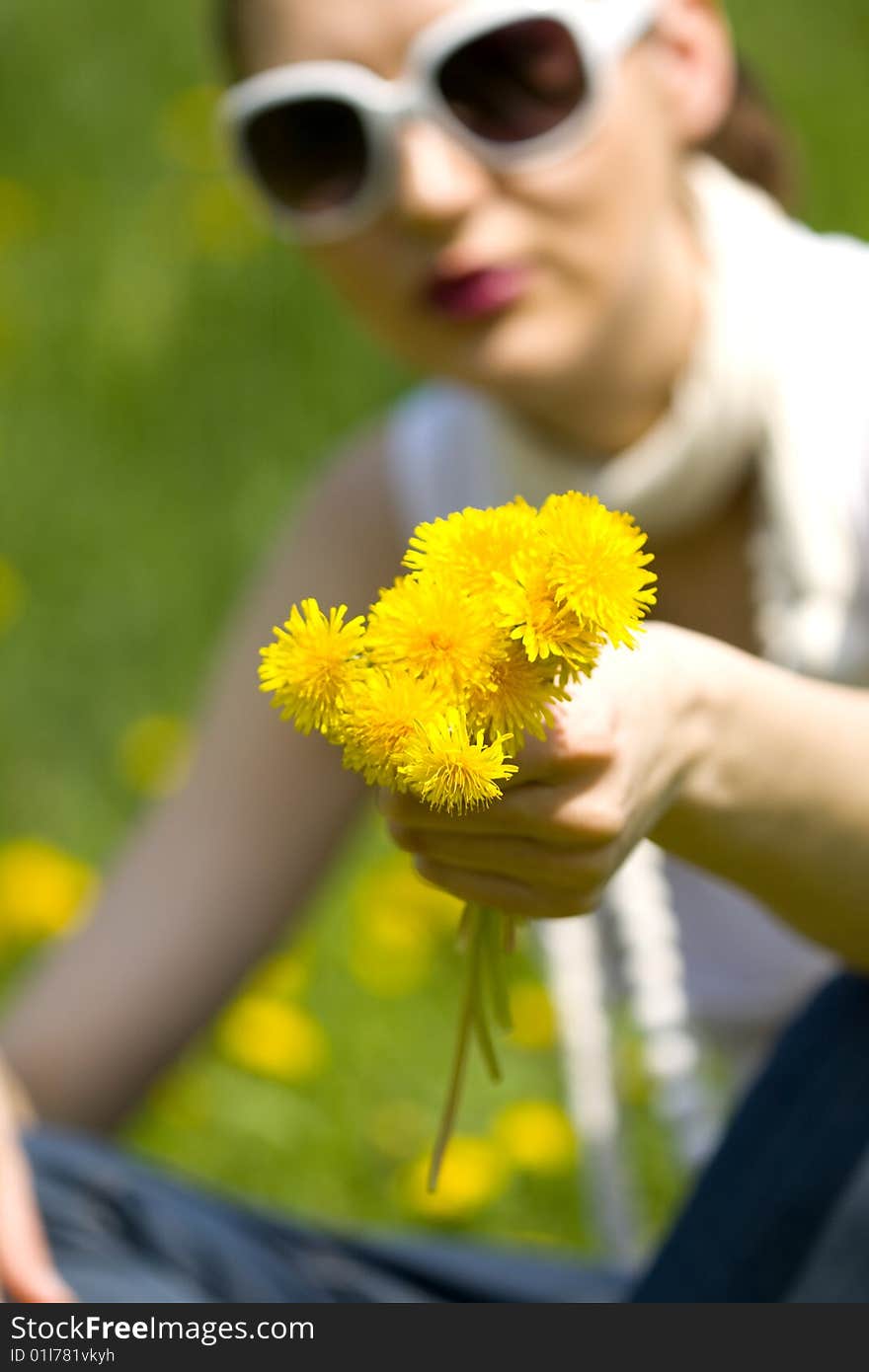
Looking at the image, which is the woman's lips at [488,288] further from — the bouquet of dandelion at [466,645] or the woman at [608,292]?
the bouquet of dandelion at [466,645]

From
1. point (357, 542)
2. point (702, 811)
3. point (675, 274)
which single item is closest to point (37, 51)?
point (357, 542)

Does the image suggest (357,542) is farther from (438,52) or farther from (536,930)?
(438,52)

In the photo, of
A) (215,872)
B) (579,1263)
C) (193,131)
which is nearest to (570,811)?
(579,1263)

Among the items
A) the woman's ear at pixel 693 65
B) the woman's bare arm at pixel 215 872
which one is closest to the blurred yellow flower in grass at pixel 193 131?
the woman's bare arm at pixel 215 872

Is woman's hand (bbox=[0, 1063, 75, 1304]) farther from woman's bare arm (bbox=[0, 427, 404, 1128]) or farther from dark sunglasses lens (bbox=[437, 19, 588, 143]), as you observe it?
dark sunglasses lens (bbox=[437, 19, 588, 143])

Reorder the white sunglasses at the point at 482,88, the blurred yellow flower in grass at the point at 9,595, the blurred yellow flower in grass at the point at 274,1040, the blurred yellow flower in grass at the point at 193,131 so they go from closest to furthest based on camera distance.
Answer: the white sunglasses at the point at 482,88 → the blurred yellow flower in grass at the point at 274,1040 → the blurred yellow flower in grass at the point at 9,595 → the blurred yellow flower in grass at the point at 193,131

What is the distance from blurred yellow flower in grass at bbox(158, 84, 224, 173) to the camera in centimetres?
312

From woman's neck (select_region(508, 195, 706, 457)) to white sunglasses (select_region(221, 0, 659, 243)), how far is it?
119mm

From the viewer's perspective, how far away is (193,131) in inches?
124

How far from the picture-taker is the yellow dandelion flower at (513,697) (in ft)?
1.94

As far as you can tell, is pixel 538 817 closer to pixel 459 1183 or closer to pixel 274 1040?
pixel 459 1183

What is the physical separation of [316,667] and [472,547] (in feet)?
0.21

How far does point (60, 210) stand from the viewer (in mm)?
3049

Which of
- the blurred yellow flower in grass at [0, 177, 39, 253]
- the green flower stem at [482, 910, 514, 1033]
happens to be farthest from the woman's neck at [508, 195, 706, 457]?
the blurred yellow flower in grass at [0, 177, 39, 253]
